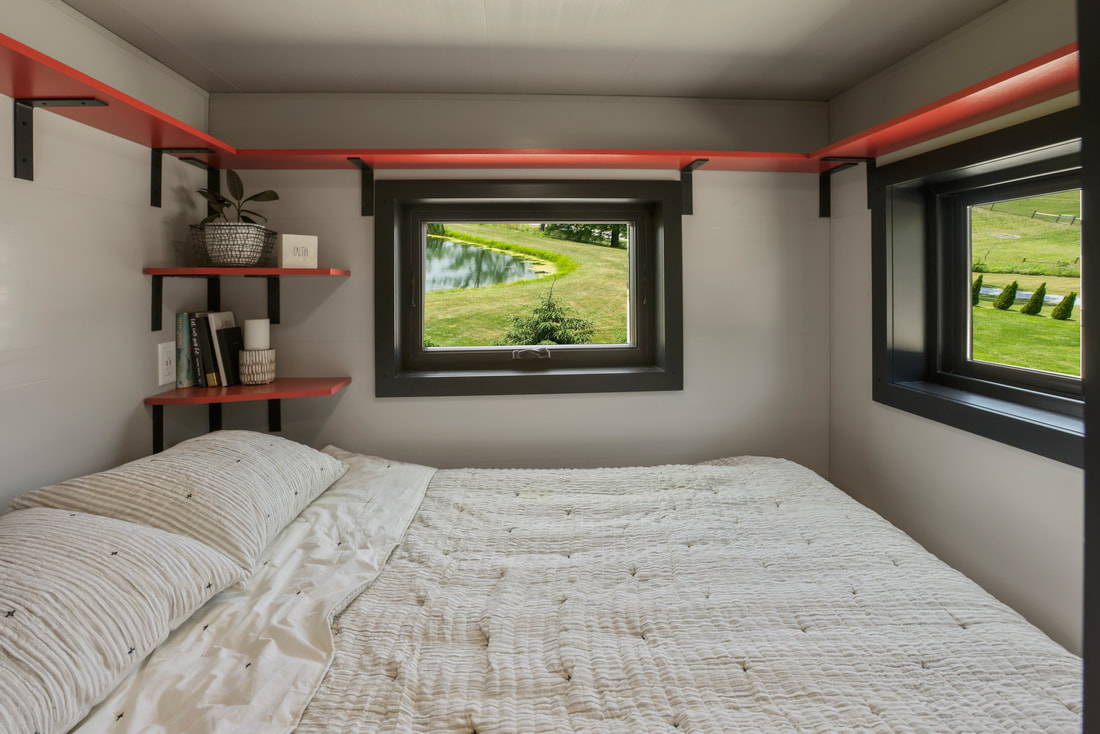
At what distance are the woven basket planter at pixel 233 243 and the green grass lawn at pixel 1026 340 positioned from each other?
2.47 metres

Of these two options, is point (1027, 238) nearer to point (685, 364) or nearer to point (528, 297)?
point (685, 364)

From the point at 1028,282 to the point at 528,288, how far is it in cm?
181

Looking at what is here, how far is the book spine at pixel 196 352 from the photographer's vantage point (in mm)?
2236

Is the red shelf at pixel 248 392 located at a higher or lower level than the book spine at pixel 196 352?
lower

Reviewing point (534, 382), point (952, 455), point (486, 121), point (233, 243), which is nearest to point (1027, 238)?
point (952, 455)

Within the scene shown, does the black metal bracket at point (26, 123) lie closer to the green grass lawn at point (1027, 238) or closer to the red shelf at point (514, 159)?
the red shelf at point (514, 159)

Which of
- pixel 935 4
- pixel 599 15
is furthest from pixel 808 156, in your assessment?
pixel 599 15

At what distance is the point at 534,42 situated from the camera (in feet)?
6.61

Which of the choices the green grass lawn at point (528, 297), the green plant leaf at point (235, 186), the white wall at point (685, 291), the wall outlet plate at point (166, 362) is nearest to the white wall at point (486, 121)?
the white wall at point (685, 291)

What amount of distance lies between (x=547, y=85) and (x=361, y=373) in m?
1.32

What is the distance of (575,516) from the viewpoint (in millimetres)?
1856

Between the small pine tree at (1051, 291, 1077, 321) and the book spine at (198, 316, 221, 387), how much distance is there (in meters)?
2.75

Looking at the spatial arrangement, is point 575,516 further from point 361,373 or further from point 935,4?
point 935,4

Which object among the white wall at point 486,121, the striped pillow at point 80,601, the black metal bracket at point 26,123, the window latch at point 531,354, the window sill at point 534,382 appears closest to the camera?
the striped pillow at point 80,601
